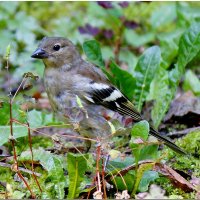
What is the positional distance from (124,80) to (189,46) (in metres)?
0.69

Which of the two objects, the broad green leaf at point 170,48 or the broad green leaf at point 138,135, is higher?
the broad green leaf at point 170,48

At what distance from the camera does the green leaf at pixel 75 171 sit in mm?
3583

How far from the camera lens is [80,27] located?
273 inches

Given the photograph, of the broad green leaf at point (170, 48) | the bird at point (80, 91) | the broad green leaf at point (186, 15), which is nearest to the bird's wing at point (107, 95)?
the bird at point (80, 91)

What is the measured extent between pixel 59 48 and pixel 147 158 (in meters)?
1.46

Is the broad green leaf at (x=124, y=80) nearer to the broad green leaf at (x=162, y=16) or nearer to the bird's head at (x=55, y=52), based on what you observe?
the bird's head at (x=55, y=52)

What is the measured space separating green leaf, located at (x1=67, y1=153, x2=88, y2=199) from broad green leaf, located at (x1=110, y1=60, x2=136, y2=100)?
1598mm

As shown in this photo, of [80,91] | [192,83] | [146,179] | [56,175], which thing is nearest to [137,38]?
[192,83]

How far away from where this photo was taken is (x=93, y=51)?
526 cm

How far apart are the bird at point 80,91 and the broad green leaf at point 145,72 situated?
0.31 meters

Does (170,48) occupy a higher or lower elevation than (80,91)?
higher

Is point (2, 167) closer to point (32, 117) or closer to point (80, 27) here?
point (32, 117)

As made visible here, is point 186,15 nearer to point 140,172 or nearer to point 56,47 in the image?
Result: point 56,47

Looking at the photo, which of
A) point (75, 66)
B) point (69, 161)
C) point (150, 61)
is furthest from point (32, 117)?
point (69, 161)
